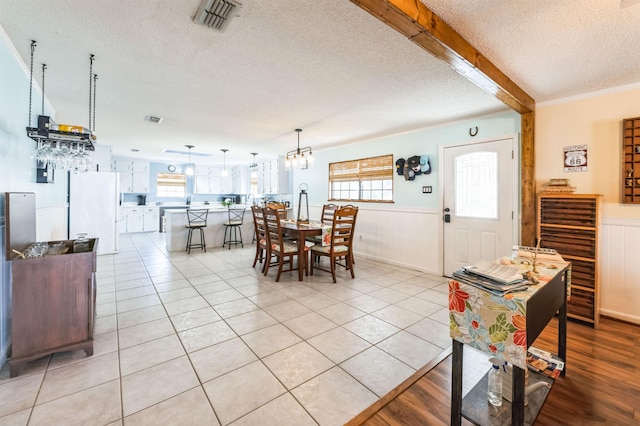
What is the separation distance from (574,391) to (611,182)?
218 cm

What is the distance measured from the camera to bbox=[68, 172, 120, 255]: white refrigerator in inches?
198

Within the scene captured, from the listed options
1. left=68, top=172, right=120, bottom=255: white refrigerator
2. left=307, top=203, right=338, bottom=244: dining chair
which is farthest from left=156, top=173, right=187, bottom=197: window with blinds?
left=307, top=203, right=338, bottom=244: dining chair

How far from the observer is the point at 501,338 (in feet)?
4.17

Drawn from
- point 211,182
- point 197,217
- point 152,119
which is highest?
point 152,119

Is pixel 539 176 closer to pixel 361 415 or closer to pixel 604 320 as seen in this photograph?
pixel 604 320

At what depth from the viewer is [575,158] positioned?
3.00 meters

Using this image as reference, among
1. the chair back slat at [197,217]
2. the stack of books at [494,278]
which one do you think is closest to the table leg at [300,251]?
the stack of books at [494,278]

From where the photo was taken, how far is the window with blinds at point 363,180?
4988mm

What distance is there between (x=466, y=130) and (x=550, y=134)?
96 cm

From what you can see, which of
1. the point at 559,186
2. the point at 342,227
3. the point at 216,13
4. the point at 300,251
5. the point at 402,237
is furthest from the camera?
the point at 402,237

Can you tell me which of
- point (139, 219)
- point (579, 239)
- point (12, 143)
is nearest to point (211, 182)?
point (139, 219)

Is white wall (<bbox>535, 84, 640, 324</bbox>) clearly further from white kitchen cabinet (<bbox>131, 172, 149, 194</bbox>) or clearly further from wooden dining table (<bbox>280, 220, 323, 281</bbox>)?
white kitchen cabinet (<bbox>131, 172, 149, 194</bbox>)

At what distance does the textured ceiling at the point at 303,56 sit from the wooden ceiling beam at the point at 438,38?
70mm

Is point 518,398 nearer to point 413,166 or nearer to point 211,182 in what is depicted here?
point 413,166
